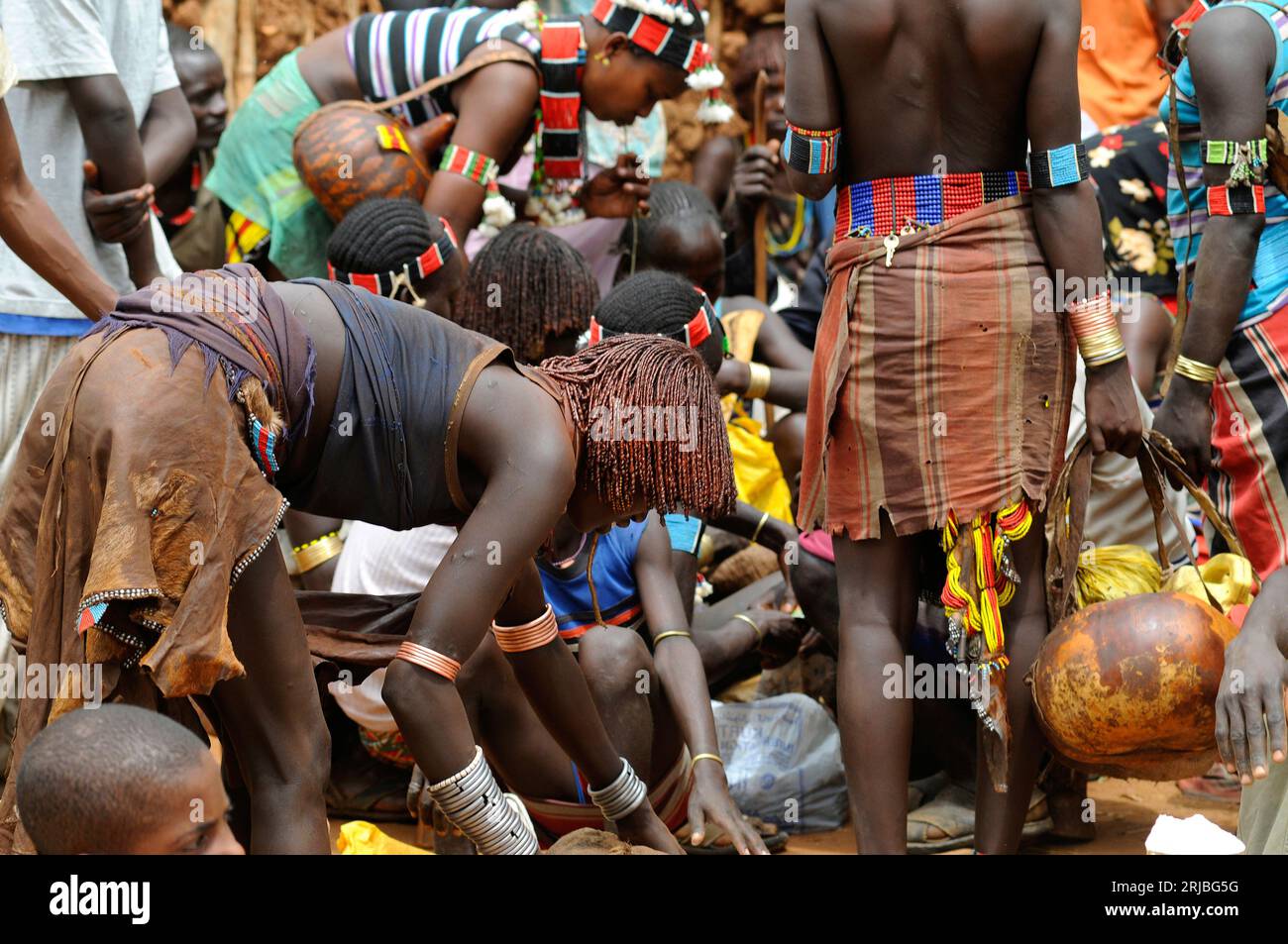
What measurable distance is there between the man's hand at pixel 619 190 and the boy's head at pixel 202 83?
187cm

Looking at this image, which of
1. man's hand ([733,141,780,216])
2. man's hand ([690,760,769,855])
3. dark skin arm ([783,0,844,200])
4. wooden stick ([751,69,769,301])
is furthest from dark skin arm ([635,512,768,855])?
man's hand ([733,141,780,216])

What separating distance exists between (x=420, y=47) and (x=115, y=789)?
3.68 metres

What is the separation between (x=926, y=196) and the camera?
139 inches

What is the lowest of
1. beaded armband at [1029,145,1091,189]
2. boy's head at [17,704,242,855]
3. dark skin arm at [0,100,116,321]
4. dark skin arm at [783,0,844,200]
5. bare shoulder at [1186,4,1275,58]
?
boy's head at [17,704,242,855]

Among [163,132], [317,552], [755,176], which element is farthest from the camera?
[755,176]

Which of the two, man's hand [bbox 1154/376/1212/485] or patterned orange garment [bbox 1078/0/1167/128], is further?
patterned orange garment [bbox 1078/0/1167/128]

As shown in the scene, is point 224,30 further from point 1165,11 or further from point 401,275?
point 1165,11

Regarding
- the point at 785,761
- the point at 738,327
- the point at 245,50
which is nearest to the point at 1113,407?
the point at 785,761

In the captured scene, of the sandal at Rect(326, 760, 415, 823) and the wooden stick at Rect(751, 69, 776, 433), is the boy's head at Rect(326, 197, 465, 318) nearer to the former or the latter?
the sandal at Rect(326, 760, 415, 823)

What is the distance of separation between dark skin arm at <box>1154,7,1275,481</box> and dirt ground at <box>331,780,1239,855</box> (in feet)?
3.87

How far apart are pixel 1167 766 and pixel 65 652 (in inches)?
88.4

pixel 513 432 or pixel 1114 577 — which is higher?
pixel 513 432

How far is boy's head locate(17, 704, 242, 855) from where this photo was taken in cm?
218
